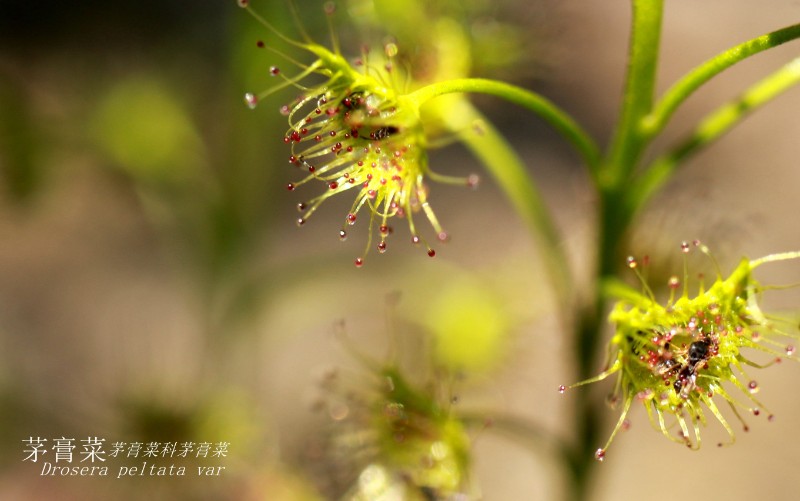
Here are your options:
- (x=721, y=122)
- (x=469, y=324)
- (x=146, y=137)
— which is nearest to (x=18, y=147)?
(x=146, y=137)

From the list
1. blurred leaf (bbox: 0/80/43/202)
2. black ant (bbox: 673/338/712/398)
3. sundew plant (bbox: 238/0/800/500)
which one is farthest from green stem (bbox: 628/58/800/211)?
blurred leaf (bbox: 0/80/43/202)

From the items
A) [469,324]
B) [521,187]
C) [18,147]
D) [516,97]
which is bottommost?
[469,324]

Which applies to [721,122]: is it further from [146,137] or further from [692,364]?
[146,137]

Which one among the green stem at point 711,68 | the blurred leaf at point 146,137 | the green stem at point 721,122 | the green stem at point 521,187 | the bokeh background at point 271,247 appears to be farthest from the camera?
the blurred leaf at point 146,137

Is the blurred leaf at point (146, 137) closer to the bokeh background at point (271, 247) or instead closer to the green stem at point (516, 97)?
the bokeh background at point (271, 247)

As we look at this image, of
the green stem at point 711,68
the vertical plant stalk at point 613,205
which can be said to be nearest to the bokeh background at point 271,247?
the vertical plant stalk at point 613,205

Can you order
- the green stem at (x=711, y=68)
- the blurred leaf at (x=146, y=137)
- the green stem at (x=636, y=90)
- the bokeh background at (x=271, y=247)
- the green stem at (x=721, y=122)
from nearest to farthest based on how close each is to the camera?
the green stem at (x=711, y=68) < the green stem at (x=636, y=90) < the green stem at (x=721, y=122) < the bokeh background at (x=271, y=247) < the blurred leaf at (x=146, y=137)

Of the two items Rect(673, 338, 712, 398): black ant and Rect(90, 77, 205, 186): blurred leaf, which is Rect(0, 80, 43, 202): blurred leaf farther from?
Rect(673, 338, 712, 398): black ant
